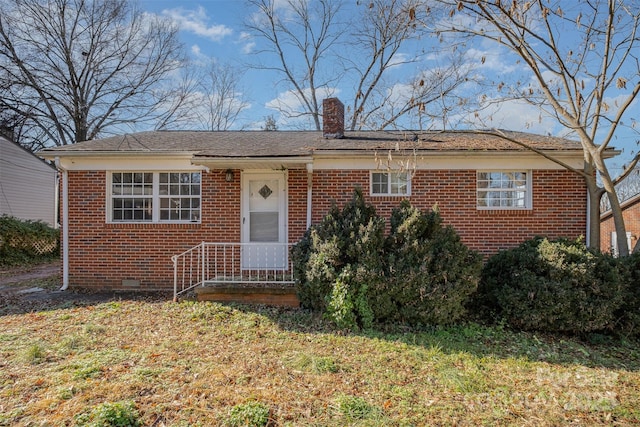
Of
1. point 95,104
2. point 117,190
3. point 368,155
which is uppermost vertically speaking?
point 95,104

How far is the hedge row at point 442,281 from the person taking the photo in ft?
18.5

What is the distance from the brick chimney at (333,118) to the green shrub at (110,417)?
24.8 ft

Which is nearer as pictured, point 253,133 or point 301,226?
point 301,226

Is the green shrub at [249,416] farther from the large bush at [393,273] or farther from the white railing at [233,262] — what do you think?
the white railing at [233,262]

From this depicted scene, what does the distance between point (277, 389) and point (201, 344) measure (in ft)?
5.53

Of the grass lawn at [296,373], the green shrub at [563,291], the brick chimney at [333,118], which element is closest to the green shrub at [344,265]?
the grass lawn at [296,373]

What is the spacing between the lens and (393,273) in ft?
18.8

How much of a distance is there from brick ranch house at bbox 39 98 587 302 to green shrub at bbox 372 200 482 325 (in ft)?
6.99

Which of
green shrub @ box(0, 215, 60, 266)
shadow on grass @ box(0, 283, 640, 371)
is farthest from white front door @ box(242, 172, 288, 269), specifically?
green shrub @ box(0, 215, 60, 266)

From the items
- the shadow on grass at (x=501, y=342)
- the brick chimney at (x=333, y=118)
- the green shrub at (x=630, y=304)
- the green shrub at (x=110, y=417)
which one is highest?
the brick chimney at (x=333, y=118)

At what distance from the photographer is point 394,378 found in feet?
13.7

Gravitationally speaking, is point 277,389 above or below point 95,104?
below

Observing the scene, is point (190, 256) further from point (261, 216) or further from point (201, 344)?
point (201, 344)

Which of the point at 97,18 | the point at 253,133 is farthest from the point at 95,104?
the point at 253,133
